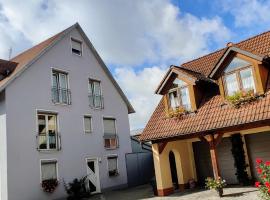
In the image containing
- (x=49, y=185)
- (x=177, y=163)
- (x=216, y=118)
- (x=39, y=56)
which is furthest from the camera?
(x=39, y=56)

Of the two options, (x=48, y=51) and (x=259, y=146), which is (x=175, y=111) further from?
(x=48, y=51)

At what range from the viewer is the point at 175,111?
670 inches

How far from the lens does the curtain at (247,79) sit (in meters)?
14.8

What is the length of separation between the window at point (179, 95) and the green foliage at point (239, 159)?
2778 mm

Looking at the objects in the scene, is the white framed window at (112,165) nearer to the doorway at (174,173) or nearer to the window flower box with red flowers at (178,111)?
the doorway at (174,173)

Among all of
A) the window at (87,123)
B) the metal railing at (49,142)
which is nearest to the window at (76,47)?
the window at (87,123)

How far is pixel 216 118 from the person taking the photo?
1490cm

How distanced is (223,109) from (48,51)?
38.4ft

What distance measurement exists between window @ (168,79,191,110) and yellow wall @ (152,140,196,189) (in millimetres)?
2244

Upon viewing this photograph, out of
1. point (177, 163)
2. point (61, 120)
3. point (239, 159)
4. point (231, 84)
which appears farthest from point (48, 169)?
point (231, 84)

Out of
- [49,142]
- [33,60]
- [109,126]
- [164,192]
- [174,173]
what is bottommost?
[164,192]

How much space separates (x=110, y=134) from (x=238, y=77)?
39.2 feet

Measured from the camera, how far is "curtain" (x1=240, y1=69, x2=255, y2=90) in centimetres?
1476

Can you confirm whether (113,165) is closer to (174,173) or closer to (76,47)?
(174,173)
